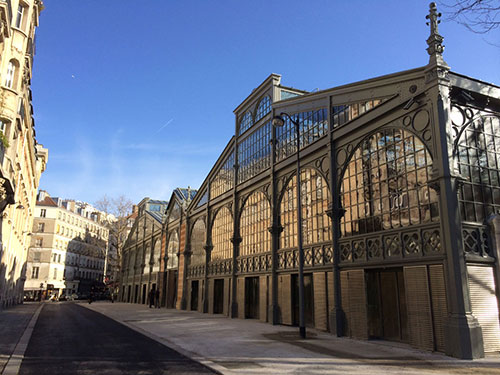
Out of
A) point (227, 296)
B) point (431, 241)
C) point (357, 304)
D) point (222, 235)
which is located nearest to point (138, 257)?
point (222, 235)

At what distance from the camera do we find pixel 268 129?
83.2 feet

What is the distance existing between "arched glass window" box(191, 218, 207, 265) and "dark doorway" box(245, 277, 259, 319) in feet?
27.0

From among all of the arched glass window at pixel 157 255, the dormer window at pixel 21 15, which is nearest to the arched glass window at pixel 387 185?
the dormer window at pixel 21 15

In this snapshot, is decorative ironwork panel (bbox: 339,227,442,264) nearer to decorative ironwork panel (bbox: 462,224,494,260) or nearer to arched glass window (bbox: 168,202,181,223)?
decorative ironwork panel (bbox: 462,224,494,260)

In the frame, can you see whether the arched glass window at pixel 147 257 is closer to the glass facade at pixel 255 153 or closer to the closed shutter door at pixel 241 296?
the closed shutter door at pixel 241 296

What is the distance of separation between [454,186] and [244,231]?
640 inches

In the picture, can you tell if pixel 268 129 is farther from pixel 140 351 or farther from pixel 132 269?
pixel 132 269

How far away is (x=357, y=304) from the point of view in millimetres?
15461

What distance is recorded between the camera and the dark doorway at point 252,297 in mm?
24481

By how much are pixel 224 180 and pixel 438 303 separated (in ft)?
69.2

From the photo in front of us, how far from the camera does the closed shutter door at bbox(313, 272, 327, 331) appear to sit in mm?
17547

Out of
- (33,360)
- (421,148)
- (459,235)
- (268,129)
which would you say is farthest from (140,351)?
(268,129)

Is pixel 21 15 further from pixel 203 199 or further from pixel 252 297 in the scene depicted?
pixel 252 297

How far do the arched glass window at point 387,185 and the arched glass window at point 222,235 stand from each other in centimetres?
1315
